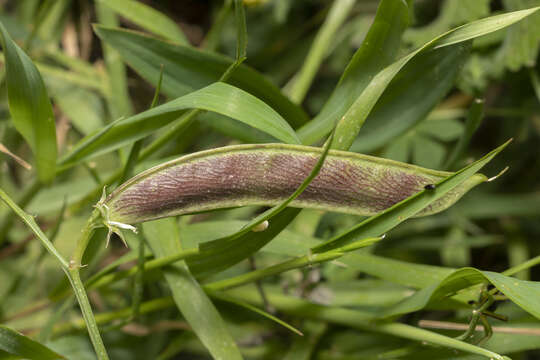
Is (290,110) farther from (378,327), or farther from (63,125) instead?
(63,125)

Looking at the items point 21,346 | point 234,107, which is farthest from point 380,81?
point 21,346

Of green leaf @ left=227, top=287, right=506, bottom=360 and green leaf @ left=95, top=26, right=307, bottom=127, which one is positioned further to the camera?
green leaf @ left=95, top=26, right=307, bottom=127

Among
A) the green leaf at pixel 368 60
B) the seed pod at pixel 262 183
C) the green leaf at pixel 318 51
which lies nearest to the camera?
the seed pod at pixel 262 183

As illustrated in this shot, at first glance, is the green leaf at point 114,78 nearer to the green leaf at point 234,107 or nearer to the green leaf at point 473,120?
the green leaf at point 234,107

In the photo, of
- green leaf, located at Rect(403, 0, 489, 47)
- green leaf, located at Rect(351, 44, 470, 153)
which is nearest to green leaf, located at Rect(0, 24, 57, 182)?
green leaf, located at Rect(351, 44, 470, 153)

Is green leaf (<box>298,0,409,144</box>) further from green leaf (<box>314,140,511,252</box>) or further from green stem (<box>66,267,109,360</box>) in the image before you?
green stem (<box>66,267,109,360</box>)

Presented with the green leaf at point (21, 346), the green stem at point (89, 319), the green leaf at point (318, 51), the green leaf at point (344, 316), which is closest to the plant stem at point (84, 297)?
the green stem at point (89, 319)
